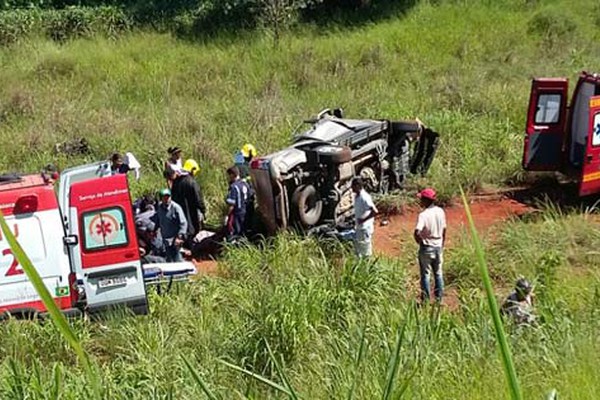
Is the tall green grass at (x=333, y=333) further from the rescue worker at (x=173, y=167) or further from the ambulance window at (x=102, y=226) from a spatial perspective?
the rescue worker at (x=173, y=167)

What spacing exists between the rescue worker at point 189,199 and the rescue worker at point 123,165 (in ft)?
2.84

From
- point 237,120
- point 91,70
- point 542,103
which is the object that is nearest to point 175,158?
point 237,120

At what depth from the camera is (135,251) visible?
29.9 ft

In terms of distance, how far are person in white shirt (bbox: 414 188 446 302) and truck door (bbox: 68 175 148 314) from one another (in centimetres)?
308

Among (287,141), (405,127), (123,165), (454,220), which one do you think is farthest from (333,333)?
(287,141)

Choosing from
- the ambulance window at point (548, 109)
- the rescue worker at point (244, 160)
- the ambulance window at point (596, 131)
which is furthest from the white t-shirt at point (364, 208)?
the ambulance window at point (548, 109)

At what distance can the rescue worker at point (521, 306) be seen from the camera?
6.58m

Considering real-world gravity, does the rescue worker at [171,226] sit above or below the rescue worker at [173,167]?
below

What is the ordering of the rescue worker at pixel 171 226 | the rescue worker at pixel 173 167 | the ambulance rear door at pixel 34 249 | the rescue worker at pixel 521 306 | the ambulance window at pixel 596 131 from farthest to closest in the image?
the rescue worker at pixel 173 167 → the ambulance window at pixel 596 131 → the rescue worker at pixel 171 226 → the ambulance rear door at pixel 34 249 → the rescue worker at pixel 521 306

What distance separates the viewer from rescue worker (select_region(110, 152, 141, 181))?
12453mm

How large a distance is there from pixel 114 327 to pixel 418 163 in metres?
7.24

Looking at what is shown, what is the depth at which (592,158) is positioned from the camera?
12.5m

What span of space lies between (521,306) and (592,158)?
6.09m

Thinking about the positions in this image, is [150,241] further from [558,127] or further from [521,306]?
[558,127]
